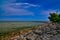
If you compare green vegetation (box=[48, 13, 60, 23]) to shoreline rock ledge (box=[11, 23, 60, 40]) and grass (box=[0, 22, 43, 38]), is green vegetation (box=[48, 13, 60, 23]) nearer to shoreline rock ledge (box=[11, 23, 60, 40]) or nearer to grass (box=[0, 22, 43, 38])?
shoreline rock ledge (box=[11, 23, 60, 40])

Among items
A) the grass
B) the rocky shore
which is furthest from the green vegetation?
the grass

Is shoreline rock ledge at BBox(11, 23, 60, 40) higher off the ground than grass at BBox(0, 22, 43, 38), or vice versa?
grass at BBox(0, 22, 43, 38)

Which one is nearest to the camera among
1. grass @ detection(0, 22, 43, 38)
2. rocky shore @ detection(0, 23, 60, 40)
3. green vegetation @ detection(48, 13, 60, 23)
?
grass @ detection(0, 22, 43, 38)

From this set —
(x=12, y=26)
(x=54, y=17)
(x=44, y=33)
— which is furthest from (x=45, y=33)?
(x=12, y=26)

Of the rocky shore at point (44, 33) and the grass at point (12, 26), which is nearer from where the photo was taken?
the grass at point (12, 26)

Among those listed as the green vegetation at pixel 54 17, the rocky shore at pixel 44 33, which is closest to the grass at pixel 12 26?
the rocky shore at pixel 44 33

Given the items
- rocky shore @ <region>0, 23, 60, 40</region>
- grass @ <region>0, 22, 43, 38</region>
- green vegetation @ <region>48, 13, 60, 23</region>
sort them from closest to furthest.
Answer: grass @ <region>0, 22, 43, 38</region>
rocky shore @ <region>0, 23, 60, 40</region>
green vegetation @ <region>48, 13, 60, 23</region>

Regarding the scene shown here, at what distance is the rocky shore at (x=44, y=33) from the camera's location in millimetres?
2779

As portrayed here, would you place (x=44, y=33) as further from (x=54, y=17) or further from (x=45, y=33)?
(x=54, y=17)

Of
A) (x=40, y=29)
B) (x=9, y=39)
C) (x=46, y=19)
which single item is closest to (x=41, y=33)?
(x=40, y=29)

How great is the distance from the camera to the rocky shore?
278 cm

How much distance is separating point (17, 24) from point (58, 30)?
93cm

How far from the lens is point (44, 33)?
3000 millimetres

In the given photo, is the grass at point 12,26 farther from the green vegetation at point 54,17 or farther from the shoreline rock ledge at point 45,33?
the green vegetation at point 54,17
